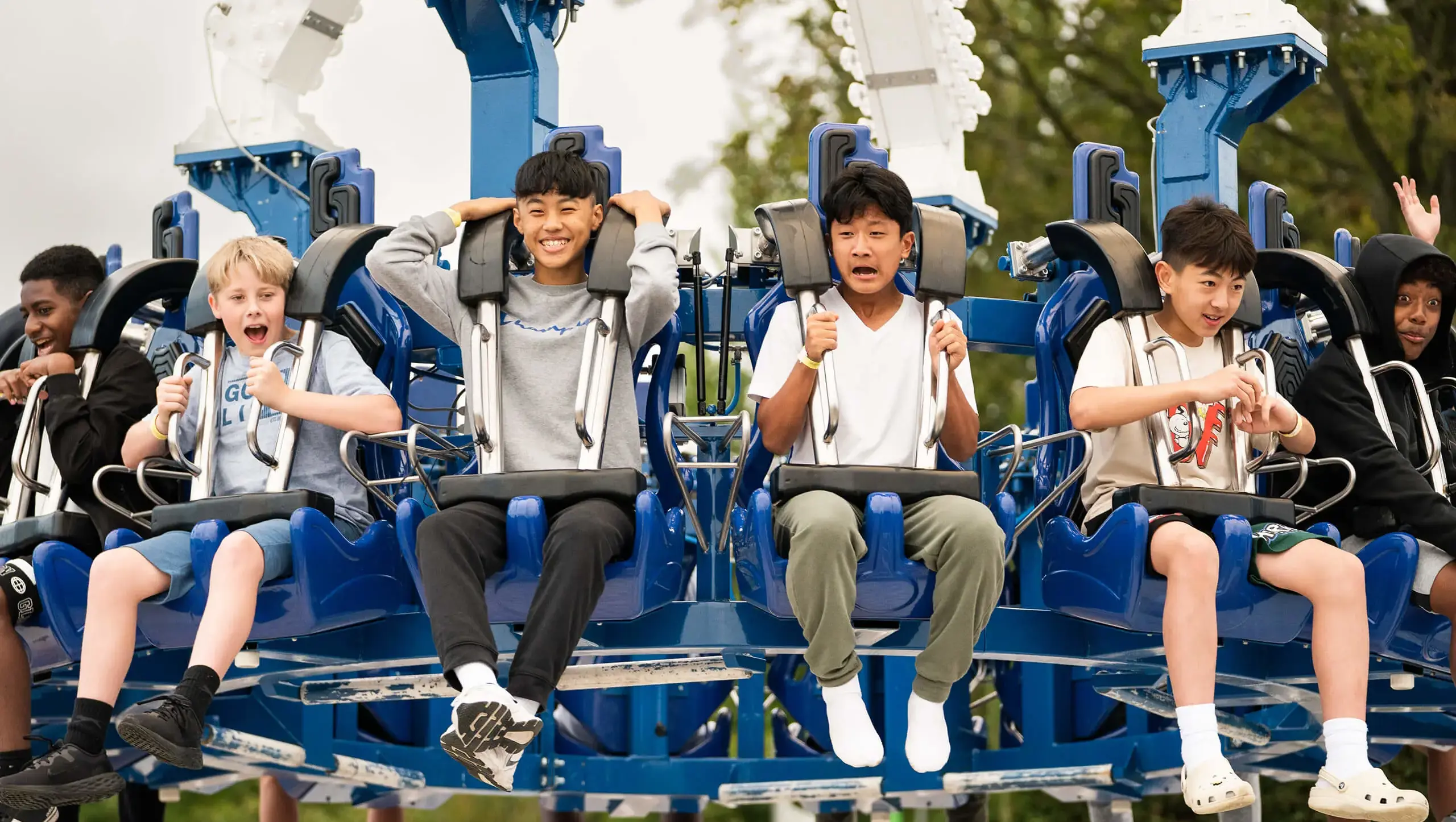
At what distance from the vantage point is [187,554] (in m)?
5.09

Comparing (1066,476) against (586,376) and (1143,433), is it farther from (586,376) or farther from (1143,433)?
(586,376)

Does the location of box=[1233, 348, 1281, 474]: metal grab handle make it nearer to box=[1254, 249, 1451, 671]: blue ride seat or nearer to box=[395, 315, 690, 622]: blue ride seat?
box=[1254, 249, 1451, 671]: blue ride seat

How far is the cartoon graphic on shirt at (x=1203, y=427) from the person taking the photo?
5.23 metres

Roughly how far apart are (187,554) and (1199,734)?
2679 millimetres

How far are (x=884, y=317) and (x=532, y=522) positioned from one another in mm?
1165

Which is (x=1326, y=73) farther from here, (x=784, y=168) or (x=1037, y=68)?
(x=784, y=168)

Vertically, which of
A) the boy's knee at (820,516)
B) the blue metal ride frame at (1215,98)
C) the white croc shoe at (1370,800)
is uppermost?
the blue metal ride frame at (1215,98)

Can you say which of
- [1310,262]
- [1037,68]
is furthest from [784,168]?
[1310,262]

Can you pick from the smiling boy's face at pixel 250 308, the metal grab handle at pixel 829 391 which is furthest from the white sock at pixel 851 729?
the smiling boy's face at pixel 250 308

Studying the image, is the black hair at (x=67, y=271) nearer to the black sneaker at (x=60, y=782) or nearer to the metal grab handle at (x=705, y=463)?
the black sneaker at (x=60, y=782)

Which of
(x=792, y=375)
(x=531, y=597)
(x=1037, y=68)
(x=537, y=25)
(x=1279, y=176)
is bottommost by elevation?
(x=531, y=597)

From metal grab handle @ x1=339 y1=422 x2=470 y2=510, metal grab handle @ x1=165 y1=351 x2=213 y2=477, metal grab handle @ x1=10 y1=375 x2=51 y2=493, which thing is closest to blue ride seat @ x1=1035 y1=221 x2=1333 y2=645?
metal grab handle @ x1=339 y1=422 x2=470 y2=510

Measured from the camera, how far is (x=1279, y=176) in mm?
15266

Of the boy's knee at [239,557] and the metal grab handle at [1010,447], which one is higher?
the metal grab handle at [1010,447]
